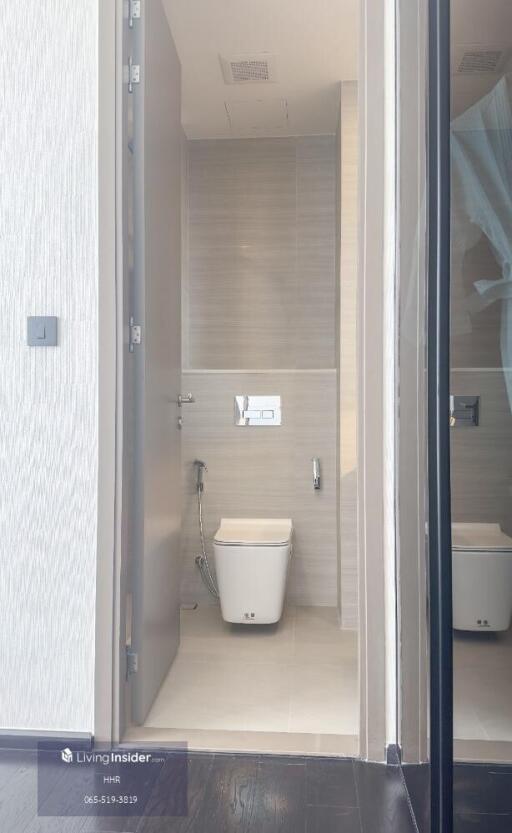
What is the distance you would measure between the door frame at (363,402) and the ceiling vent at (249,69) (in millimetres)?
1031

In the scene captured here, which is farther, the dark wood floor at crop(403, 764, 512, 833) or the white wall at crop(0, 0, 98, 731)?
the white wall at crop(0, 0, 98, 731)

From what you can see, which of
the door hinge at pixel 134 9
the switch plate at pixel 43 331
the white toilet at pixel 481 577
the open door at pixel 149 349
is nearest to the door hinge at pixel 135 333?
the open door at pixel 149 349

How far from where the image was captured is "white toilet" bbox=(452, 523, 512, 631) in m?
0.95

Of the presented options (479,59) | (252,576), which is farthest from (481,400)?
(252,576)

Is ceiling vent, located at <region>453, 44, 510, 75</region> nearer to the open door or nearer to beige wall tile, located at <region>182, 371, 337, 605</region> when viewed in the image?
the open door

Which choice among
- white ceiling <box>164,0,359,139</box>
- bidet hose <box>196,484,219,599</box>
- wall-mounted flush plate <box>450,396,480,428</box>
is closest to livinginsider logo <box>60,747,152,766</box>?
wall-mounted flush plate <box>450,396,480,428</box>

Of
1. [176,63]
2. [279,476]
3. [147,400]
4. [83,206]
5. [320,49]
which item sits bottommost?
[279,476]

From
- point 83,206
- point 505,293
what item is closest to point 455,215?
point 505,293

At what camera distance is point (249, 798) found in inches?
62.7

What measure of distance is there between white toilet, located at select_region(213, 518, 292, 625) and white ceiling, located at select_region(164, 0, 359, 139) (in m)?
2.08

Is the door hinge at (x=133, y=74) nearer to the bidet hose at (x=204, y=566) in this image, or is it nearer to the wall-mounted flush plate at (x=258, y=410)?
the wall-mounted flush plate at (x=258, y=410)

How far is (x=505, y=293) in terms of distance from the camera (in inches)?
38.1

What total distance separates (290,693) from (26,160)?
193cm

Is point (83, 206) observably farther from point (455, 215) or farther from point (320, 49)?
point (320, 49)
